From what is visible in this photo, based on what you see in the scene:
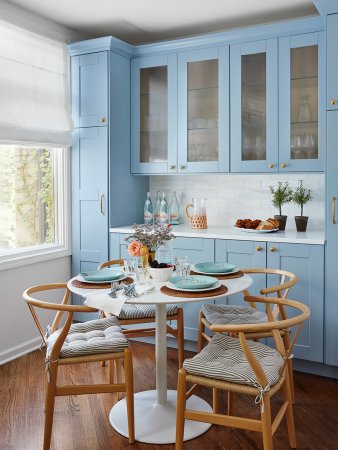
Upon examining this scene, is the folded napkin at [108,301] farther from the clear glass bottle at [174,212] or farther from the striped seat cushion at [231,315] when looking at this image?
the clear glass bottle at [174,212]

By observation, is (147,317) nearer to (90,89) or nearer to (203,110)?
(203,110)

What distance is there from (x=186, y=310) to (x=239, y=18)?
227 cm

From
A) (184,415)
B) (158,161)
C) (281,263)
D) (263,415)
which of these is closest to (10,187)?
(158,161)

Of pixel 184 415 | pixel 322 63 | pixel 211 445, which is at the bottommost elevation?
pixel 211 445

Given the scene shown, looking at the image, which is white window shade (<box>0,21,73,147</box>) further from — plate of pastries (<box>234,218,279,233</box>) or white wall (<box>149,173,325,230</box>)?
plate of pastries (<box>234,218,279,233</box>)

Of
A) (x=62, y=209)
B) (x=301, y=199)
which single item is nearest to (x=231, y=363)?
(x=301, y=199)

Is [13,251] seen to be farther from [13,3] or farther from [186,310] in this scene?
[13,3]

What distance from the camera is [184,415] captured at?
2.22m

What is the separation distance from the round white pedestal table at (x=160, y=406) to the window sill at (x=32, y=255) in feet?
3.65

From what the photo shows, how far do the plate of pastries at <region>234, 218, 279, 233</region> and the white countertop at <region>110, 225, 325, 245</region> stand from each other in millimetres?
30

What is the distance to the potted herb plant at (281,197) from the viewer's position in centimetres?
381

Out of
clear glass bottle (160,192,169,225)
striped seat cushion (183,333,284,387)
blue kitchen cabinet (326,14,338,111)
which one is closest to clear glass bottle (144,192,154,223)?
clear glass bottle (160,192,169,225)

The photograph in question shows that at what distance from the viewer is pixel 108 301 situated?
2400 millimetres

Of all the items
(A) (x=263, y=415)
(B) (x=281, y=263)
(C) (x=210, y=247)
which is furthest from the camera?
(C) (x=210, y=247)
